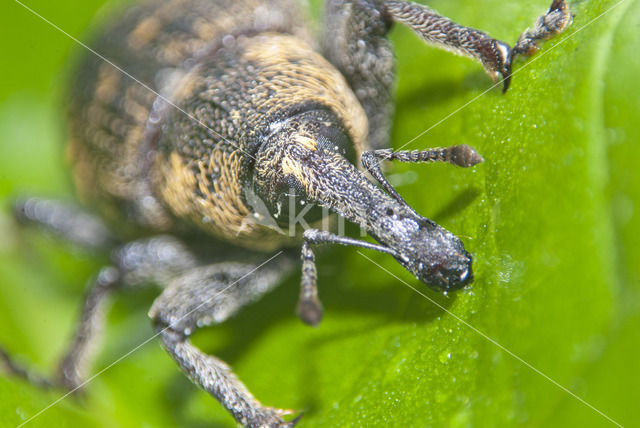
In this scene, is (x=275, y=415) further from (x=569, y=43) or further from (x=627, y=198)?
(x=569, y=43)

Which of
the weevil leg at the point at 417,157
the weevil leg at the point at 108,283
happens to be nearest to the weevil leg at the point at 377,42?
the weevil leg at the point at 417,157

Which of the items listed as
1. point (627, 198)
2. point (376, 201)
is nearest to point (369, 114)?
point (376, 201)

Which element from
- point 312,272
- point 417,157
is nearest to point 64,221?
point 312,272

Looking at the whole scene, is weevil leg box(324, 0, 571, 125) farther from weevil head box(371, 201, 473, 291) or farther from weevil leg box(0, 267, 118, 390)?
weevil leg box(0, 267, 118, 390)

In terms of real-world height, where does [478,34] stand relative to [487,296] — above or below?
above

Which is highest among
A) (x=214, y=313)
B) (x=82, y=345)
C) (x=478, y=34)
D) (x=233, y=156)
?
(x=478, y=34)

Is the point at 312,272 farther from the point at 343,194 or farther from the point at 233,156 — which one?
the point at 233,156
